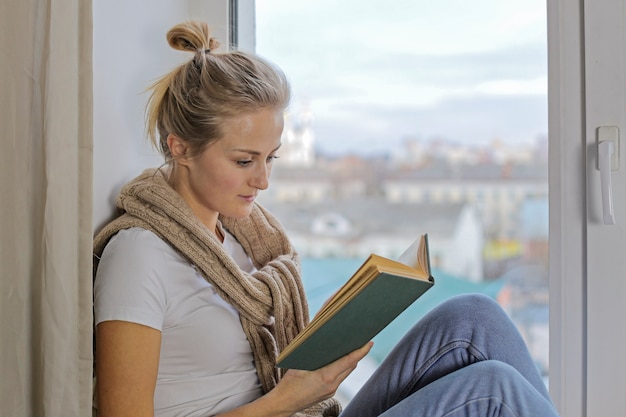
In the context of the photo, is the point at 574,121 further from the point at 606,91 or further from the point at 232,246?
the point at 232,246

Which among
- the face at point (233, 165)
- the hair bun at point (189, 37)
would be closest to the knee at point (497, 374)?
the face at point (233, 165)

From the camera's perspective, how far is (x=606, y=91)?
4.82 feet

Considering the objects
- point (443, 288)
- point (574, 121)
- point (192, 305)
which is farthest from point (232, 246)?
point (574, 121)

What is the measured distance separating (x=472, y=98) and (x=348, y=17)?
12.7 inches

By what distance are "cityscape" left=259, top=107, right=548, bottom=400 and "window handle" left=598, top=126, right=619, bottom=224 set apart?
14cm

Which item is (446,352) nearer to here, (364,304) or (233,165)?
→ (364,304)

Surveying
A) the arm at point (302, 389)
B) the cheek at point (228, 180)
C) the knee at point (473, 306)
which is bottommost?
the arm at point (302, 389)

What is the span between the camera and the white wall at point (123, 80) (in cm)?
120

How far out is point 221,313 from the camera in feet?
3.93

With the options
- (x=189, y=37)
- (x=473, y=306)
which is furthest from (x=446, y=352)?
(x=189, y=37)

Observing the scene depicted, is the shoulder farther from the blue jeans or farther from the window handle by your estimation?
the window handle

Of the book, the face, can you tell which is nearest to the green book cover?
the book

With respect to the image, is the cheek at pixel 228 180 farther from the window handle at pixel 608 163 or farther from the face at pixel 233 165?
the window handle at pixel 608 163

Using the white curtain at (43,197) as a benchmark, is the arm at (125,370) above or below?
below
